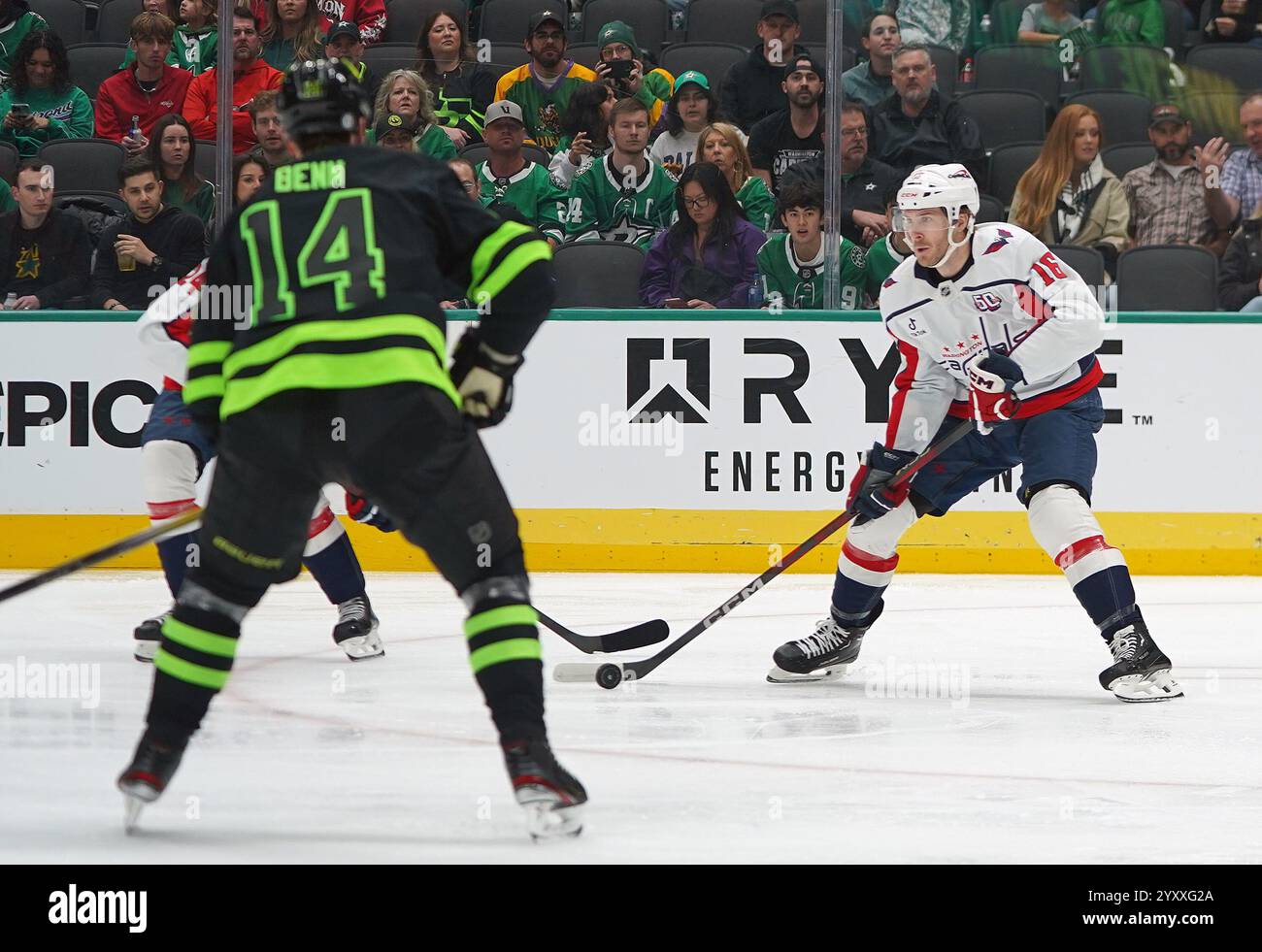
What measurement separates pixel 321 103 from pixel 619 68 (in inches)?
165

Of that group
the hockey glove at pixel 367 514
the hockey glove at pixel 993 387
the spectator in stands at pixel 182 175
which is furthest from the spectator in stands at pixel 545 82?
the hockey glove at pixel 993 387

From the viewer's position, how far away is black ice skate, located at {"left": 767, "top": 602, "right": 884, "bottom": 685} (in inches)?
175

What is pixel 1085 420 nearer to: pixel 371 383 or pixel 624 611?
pixel 624 611

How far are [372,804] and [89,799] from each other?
0.47 metres

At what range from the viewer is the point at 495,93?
266 inches

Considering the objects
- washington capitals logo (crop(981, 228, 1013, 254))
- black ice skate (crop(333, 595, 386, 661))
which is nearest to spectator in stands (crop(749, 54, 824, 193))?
washington capitals logo (crop(981, 228, 1013, 254))

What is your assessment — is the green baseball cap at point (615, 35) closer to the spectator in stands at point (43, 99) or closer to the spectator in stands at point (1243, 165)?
the spectator in stands at point (43, 99)

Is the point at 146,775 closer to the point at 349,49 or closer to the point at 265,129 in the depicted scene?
the point at 265,129

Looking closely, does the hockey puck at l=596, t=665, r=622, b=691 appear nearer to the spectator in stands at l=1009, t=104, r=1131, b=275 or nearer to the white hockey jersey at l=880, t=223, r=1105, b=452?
the white hockey jersey at l=880, t=223, r=1105, b=452

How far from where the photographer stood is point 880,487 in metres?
4.34

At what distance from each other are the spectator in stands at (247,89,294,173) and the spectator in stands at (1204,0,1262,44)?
337 cm

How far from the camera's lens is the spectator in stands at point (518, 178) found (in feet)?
21.7
